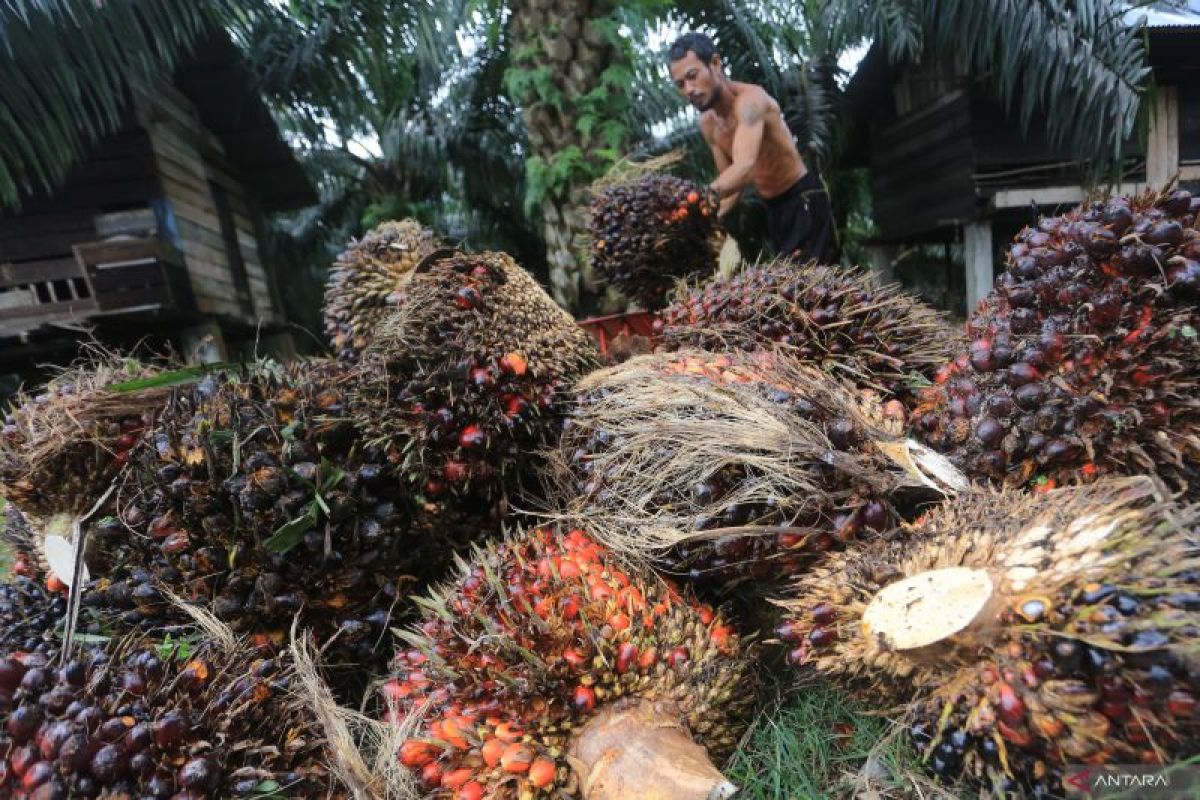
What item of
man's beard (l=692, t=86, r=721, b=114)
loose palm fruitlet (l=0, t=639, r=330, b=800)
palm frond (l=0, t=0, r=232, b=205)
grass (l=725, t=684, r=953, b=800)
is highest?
palm frond (l=0, t=0, r=232, b=205)

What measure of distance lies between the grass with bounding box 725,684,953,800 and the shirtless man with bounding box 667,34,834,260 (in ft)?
7.16

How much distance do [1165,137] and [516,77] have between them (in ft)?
18.1

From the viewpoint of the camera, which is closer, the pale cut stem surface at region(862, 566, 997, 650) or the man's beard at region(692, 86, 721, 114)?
the pale cut stem surface at region(862, 566, 997, 650)

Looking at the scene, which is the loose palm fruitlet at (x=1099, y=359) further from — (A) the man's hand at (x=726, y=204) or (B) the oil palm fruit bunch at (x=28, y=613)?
(B) the oil palm fruit bunch at (x=28, y=613)

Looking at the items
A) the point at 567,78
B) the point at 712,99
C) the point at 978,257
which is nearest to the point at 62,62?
the point at 567,78

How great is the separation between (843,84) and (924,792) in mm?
8965

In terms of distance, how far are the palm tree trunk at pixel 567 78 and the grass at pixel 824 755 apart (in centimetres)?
344

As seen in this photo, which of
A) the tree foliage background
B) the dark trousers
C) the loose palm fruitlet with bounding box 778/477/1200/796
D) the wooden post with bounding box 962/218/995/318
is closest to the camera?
the loose palm fruitlet with bounding box 778/477/1200/796

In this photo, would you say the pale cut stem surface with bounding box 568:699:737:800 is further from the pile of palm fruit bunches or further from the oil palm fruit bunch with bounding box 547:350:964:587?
the oil palm fruit bunch with bounding box 547:350:964:587

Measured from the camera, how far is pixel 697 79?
9.71 feet

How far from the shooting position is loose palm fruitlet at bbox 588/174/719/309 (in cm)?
250

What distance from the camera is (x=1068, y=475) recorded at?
998mm

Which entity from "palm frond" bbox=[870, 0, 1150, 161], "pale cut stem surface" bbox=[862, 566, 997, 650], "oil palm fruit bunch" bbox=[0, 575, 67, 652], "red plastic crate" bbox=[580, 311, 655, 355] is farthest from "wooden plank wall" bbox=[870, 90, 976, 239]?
"oil palm fruit bunch" bbox=[0, 575, 67, 652]

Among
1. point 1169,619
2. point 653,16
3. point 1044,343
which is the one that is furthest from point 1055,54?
point 1169,619
